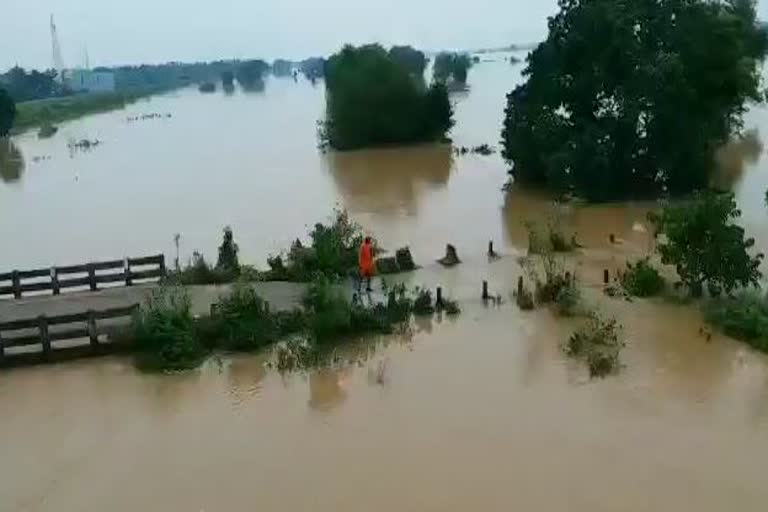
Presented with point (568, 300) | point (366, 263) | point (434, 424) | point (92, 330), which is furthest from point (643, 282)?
point (92, 330)

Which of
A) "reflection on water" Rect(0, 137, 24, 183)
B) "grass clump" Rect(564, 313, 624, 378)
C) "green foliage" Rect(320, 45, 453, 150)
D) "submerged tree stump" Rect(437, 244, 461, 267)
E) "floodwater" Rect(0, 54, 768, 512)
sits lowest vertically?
"floodwater" Rect(0, 54, 768, 512)

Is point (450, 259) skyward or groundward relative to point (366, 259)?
groundward

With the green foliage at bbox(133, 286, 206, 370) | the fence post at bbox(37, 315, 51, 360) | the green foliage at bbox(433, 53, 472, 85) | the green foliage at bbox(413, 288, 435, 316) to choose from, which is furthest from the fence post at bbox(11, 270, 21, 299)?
the green foliage at bbox(433, 53, 472, 85)

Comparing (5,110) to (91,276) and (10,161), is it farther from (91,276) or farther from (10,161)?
(91,276)

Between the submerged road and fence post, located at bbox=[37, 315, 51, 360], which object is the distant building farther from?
fence post, located at bbox=[37, 315, 51, 360]

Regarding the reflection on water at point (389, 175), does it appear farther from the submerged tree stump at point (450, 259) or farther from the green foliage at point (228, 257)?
the green foliage at point (228, 257)

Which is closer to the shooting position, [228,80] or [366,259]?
[366,259]
